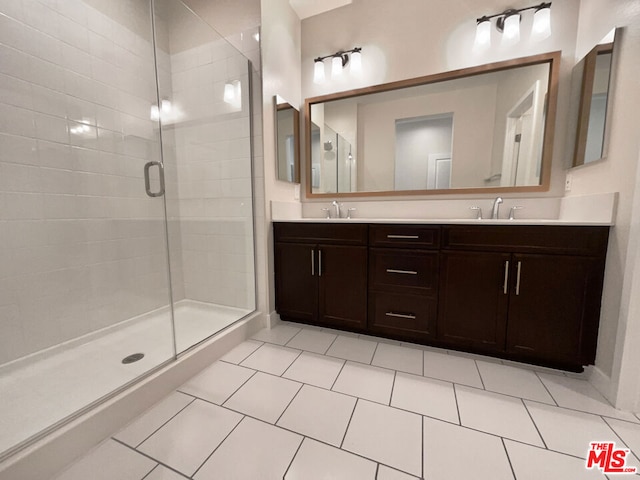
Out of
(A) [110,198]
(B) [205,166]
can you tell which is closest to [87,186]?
Result: (A) [110,198]

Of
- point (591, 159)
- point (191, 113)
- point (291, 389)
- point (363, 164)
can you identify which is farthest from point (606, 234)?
point (191, 113)

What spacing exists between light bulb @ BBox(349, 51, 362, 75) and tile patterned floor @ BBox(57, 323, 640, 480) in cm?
221

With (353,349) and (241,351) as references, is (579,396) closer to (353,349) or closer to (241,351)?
(353,349)

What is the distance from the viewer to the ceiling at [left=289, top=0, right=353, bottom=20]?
2072 millimetres

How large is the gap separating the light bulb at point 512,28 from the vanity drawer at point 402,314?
1.81 m

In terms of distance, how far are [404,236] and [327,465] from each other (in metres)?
1.24

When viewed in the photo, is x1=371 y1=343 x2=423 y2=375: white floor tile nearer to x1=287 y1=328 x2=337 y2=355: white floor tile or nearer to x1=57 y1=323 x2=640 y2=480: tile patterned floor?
x1=57 y1=323 x2=640 y2=480: tile patterned floor

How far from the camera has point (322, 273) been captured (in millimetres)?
1905

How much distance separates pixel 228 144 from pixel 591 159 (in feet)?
7.82

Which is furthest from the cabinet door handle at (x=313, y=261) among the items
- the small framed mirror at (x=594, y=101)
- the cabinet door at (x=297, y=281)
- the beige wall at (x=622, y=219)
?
the small framed mirror at (x=594, y=101)

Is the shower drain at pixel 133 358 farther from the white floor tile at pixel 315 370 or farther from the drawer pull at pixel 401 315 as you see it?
the drawer pull at pixel 401 315

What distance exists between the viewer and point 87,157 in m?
1.75

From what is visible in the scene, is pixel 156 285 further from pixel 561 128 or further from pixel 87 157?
pixel 561 128

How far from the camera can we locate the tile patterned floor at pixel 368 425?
2.98 ft
